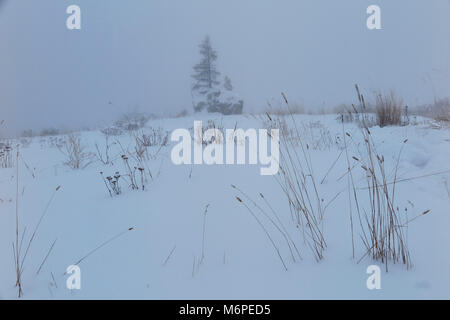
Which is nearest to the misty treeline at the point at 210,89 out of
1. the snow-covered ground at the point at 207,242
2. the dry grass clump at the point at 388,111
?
the dry grass clump at the point at 388,111

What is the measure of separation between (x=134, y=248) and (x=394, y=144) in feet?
9.41

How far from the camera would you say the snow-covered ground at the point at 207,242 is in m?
0.99

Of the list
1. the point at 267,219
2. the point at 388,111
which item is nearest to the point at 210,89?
the point at 388,111

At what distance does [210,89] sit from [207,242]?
12.2 metres

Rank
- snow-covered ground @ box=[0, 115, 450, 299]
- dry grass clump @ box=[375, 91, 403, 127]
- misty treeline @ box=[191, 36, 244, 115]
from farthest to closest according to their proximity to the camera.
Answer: misty treeline @ box=[191, 36, 244, 115], dry grass clump @ box=[375, 91, 403, 127], snow-covered ground @ box=[0, 115, 450, 299]

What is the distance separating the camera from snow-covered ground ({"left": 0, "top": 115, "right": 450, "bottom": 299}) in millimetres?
991

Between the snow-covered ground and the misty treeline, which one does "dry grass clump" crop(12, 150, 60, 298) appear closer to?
the snow-covered ground

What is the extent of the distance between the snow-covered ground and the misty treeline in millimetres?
10243

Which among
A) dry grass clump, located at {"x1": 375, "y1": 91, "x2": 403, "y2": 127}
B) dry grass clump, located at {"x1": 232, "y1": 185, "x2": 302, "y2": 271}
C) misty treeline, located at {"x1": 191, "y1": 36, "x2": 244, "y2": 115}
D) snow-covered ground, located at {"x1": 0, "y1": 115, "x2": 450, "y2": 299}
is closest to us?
snow-covered ground, located at {"x1": 0, "y1": 115, "x2": 450, "y2": 299}

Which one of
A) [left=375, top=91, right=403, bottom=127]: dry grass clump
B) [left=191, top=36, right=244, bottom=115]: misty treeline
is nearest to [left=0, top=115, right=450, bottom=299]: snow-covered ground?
[left=375, top=91, right=403, bottom=127]: dry grass clump

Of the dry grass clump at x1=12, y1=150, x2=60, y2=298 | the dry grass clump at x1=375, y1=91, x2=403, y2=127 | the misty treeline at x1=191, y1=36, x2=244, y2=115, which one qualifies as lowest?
the dry grass clump at x1=12, y1=150, x2=60, y2=298

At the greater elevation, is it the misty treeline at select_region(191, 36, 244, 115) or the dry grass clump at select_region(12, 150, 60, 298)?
the misty treeline at select_region(191, 36, 244, 115)
